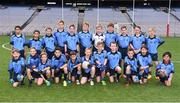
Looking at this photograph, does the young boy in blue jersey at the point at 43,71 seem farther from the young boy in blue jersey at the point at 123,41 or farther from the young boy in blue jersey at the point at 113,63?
the young boy in blue jersey at the point at 123,41

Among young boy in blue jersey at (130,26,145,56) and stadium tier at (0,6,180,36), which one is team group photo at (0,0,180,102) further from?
stadium tier at (0,6,180,36)

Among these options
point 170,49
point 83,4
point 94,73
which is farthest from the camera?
point 83,4

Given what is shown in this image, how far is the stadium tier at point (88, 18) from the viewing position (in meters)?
27.9

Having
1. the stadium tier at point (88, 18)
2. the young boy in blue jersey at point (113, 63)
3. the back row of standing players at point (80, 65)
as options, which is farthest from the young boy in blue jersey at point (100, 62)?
the stadium tier at point (88, 18)

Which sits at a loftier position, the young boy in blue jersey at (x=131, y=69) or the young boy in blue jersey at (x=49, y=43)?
the young boy in blue jersey at (x=49, y=43)

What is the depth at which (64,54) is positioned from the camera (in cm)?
1034

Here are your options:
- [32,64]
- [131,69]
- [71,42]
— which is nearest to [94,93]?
[131,69]

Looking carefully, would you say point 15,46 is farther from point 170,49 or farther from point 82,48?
point 170,49

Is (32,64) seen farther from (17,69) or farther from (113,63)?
(113,63)

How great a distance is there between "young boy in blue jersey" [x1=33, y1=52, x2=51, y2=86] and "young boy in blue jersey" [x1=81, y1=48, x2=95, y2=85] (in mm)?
805

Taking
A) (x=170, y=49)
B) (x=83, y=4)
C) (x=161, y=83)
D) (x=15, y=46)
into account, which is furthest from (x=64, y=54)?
(x=83, y=4)

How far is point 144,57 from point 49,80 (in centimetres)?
233

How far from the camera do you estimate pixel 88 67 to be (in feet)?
32.0

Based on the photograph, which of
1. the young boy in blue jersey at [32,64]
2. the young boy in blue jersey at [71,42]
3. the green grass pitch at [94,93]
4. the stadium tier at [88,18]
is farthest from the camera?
the stadium tier at [88,18]
